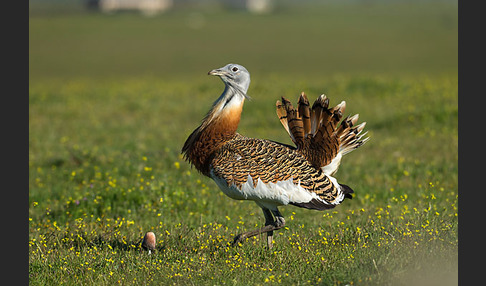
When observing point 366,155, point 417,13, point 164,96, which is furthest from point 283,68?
point 417,13

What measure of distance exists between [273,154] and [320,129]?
51cm

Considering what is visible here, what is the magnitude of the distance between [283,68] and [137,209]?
2175cm

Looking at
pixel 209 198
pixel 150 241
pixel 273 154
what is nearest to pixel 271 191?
pixel 273 154

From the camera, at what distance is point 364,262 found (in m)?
5.13

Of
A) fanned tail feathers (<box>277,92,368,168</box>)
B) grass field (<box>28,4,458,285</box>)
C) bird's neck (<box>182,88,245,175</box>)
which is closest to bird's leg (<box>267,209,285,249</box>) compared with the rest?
grass field (<box>28,4,458,285</box>)

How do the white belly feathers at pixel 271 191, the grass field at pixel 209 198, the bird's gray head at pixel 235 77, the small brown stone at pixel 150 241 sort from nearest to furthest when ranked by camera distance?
the grass field at pixel 209 198, the white belly feathers at pixel 271 191, the bird's gray head at pixel 235 77, the small brown stone at pixel 150 241

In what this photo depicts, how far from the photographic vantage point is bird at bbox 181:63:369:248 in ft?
18.8

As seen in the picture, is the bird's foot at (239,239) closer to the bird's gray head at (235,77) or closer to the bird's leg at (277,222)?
the bird's leg at (277,222)

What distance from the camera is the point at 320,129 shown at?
606cm

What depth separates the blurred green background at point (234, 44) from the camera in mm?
29625

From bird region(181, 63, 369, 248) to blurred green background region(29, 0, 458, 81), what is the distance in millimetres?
18966

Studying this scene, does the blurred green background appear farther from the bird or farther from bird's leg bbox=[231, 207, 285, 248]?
bird's leg bbox=[231, 207, 285, 248]

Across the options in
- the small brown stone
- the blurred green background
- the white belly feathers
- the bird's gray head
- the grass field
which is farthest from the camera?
the blurred green background

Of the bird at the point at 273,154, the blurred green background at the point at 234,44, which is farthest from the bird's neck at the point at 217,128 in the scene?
the blurred green background at the point at 234,44
